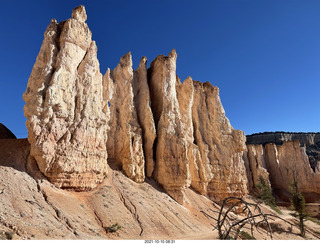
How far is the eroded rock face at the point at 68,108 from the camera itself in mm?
14898

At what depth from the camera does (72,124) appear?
16.4 metres

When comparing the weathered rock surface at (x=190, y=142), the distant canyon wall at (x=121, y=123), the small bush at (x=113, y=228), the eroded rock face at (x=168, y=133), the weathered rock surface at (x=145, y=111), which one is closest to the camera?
the small bush at (x=113, y=228)

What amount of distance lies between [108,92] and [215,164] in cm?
1570

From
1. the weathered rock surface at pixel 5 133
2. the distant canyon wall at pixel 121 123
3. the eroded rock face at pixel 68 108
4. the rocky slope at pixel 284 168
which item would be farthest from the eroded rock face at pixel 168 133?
the rocky slope at pixel 284 168

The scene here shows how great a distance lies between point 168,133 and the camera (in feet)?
78.6

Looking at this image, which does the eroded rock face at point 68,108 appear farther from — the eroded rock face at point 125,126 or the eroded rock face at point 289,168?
the eroded rock face at point 289,168

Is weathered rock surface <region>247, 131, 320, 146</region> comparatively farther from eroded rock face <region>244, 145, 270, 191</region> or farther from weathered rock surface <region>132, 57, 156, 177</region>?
weathered rock surface <region>132, 57, 156, 177</region>

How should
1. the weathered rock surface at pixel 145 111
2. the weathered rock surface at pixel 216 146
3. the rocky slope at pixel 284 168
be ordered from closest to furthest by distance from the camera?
the weathered rock surface at pixel 145 111
the weathered rock surface at pixel 216 146
the rocky slope at pixel 284 168

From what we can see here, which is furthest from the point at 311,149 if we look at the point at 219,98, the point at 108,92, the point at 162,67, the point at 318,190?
the point at 108,92

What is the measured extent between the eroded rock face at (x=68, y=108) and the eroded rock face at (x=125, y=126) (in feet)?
11.3

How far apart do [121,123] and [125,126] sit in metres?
0.56

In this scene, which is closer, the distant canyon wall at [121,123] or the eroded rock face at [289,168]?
the distant canyon wall at [121,123]

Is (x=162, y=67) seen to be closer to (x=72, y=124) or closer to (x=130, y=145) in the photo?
(x=130, y=145)

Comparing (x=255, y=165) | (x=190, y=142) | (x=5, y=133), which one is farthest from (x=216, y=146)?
(x=5, y=133)
